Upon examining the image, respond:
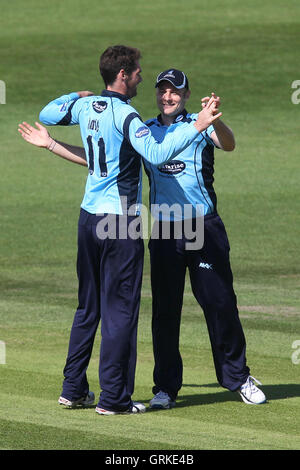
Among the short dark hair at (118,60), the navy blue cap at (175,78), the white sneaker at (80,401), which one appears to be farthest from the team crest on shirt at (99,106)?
the white sneaker at (80,401)

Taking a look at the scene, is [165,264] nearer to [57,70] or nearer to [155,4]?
[57,70]

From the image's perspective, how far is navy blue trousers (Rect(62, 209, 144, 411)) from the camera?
7.07m

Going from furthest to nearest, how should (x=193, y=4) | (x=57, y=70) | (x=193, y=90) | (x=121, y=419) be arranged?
1. (x=193, y=4)
2. (x=57, y=70)
3. (x=193, y=90)
4. (x=121, y=419)

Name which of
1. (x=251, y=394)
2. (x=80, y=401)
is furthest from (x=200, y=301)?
(x=80, y=401)

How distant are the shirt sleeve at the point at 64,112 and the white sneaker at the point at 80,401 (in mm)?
1852

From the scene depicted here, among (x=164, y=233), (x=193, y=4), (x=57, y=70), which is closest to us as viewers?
(x=164, y=233)

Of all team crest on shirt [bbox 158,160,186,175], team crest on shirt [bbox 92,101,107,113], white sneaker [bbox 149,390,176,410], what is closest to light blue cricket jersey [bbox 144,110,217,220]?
team crest on shirt [bbox 158,160,186,175]

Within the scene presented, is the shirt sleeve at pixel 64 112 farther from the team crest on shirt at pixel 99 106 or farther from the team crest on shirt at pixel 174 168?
the team crest on shirt at pixel 174 168

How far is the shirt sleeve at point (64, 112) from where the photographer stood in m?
7.38

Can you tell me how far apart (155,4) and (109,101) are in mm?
34741

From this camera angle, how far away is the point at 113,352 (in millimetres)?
7098

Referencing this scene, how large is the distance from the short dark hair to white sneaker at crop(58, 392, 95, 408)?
216 cm

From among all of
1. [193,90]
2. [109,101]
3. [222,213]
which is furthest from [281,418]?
[193,90]

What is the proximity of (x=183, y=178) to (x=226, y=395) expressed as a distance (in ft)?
5.49
